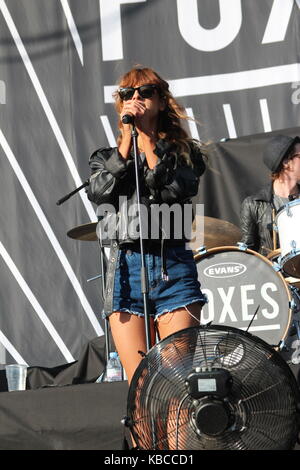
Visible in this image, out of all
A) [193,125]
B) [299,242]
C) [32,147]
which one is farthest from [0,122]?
[299,242]

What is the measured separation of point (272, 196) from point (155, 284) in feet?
9.94

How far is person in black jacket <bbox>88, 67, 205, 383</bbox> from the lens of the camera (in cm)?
326

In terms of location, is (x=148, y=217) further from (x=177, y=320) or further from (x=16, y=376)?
(x=16, y=376)

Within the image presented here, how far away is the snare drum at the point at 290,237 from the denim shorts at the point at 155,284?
1.82m

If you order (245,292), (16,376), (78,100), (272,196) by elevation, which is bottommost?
(16,376)

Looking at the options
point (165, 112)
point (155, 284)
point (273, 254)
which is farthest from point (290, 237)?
point (155, 284)

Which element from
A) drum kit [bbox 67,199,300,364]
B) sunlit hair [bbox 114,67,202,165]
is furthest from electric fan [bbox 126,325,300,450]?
drum kit [bbox 67,199,300,364]

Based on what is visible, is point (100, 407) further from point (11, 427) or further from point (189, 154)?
point (189, 154)

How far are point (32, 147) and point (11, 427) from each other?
3447 mm

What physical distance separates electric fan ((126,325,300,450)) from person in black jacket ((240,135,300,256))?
10.1 ft

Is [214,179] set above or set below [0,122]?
below

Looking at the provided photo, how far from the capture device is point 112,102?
7.21 metres

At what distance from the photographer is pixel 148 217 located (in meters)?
3.37

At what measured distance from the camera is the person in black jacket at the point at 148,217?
326cm
